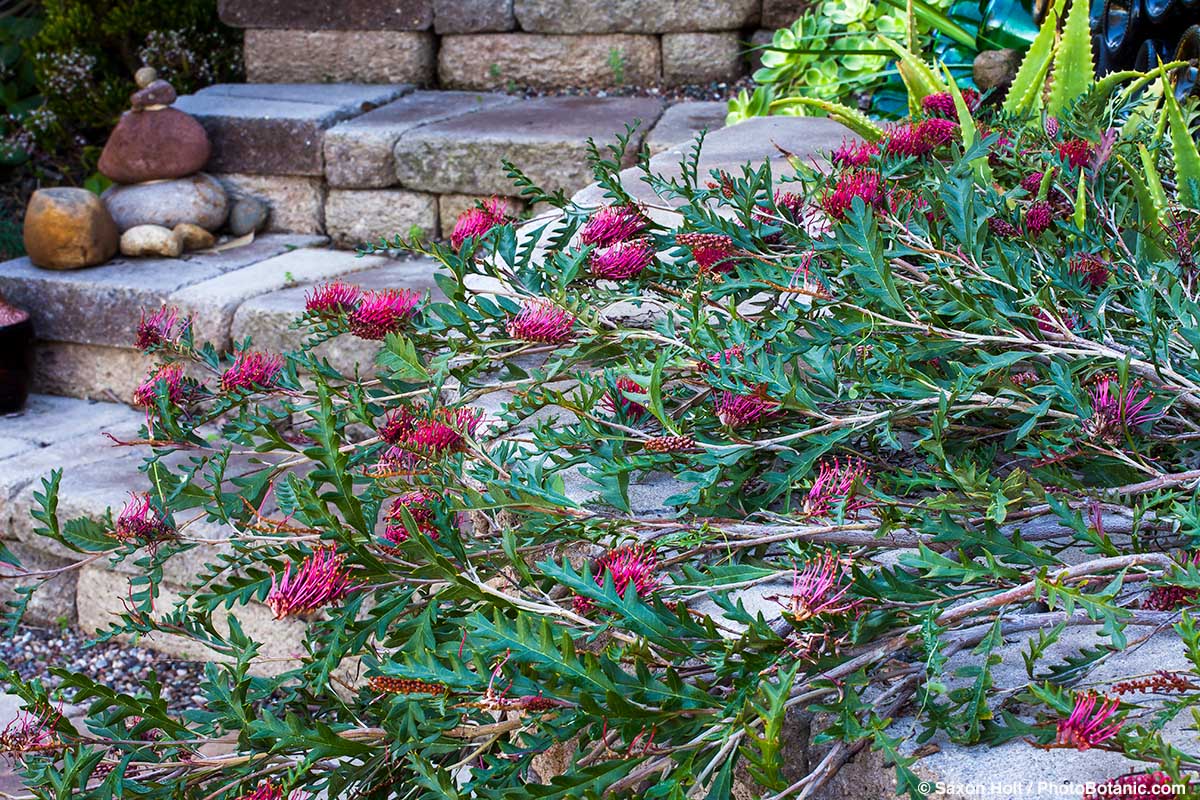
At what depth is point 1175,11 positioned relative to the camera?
2.43m

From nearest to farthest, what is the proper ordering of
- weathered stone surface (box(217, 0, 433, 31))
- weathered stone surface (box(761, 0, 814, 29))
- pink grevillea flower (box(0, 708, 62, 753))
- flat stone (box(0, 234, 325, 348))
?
pink grevillea flower (box(0, 708, 62, 753))
flat stone (box(0, 234, 325, 348))
weathered stone surface (box(761, 0, 814, 29))
weathered stone surface (box(217, 0, 433, 31))

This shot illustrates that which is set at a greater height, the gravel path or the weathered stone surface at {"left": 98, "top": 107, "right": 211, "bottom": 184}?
the weathered stone surface at {"left": 98, "top": 107, "right": 211, "bottom": 184}

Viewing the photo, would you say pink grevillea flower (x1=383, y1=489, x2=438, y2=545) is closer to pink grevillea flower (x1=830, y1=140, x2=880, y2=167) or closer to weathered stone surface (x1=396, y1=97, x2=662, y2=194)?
pink grevillea flower (x1=830, y1=140, x2=880, y2=167)

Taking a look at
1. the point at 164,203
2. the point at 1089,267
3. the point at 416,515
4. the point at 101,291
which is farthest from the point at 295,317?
the point at 1089,267

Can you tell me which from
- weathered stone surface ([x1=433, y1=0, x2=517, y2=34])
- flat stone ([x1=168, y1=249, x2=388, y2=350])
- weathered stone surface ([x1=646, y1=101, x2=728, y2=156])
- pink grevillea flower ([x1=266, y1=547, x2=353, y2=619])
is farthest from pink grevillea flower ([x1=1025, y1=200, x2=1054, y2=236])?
weathered stone surface ([x1=433, y1=0, x2=517, y2=34])

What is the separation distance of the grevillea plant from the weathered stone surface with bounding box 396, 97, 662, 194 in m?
2.04

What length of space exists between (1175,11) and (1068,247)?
1.50m

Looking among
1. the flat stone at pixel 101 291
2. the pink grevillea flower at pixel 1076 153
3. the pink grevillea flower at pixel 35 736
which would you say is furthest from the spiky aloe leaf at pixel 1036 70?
the flat stone at pixel 101 291

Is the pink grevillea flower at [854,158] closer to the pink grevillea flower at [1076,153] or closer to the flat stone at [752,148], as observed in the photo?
the pink grevillea flower at [1076,153]

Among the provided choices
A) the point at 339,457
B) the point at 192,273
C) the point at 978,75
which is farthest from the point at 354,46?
the point at 339,457

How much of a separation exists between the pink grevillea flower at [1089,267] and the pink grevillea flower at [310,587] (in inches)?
32.0

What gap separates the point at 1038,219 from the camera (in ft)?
4.22

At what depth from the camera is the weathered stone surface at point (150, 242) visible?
3.45 metres

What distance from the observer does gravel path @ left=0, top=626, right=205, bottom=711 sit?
2.52m
